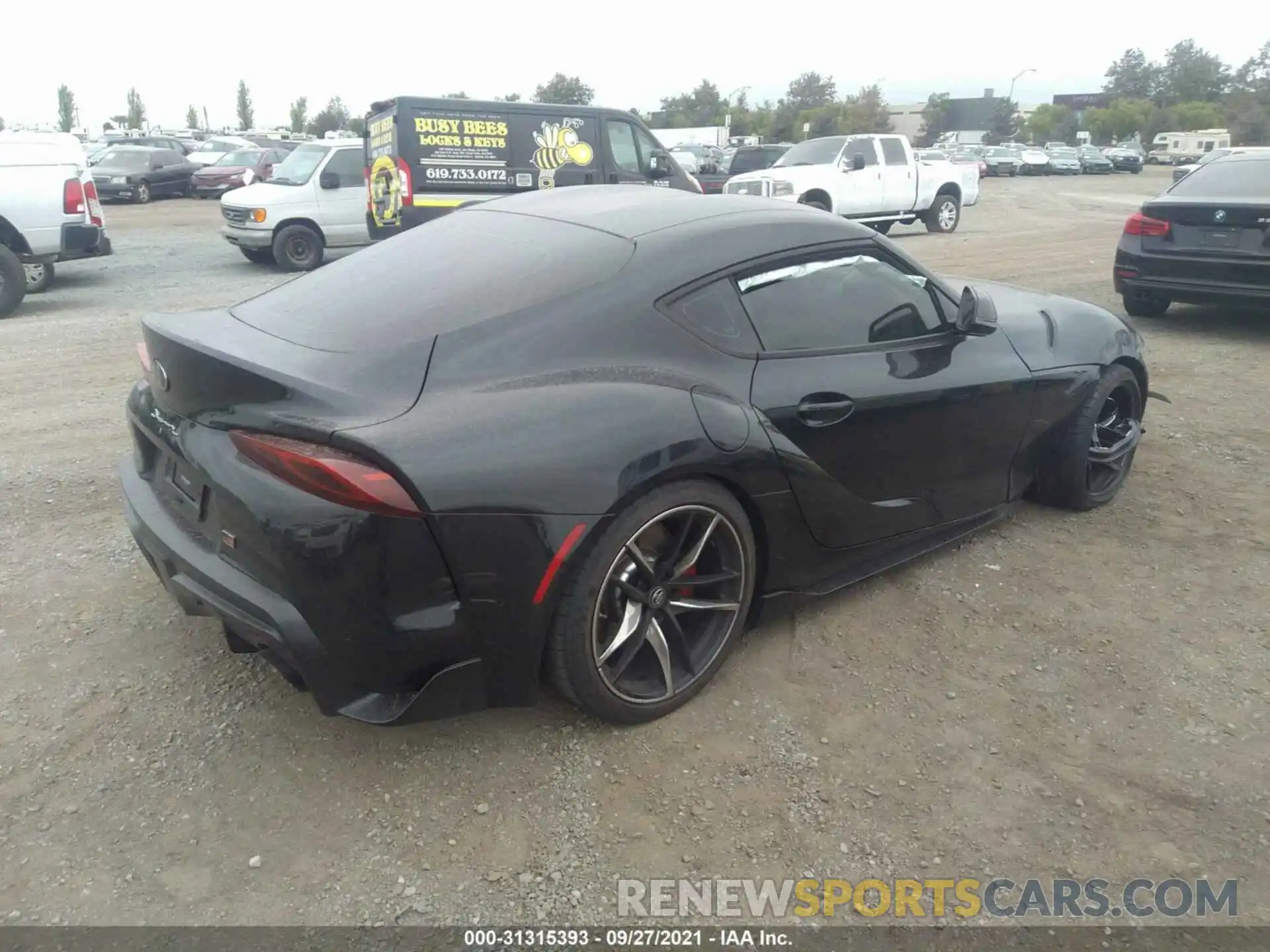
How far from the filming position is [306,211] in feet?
41.4

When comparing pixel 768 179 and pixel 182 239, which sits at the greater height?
pixel 768 179

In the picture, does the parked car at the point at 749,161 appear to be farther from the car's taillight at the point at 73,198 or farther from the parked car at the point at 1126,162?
the parked car at the point at 1126,162

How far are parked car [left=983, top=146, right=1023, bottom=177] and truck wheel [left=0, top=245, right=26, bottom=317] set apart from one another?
4043 cm

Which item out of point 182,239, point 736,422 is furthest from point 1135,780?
point 182,239

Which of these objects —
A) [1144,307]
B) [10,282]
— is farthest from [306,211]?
[1144,307]

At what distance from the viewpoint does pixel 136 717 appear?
9.82 feet

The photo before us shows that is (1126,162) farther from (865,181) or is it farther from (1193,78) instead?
(1193,78)

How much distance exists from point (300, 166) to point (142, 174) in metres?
14.1

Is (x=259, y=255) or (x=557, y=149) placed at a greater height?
(x=557, y=149)

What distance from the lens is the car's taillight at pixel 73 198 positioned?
32.7ft

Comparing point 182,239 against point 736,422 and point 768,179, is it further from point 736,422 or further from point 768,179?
point 736,422

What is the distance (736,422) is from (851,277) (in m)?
0.93

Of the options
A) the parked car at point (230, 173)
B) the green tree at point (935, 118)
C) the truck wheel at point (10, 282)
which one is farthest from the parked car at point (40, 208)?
the green tree at point (935, 118)

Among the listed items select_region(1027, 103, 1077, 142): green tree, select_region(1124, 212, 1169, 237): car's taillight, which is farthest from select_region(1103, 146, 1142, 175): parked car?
select_region(1124, 212, 1169, 237): car's taillight
